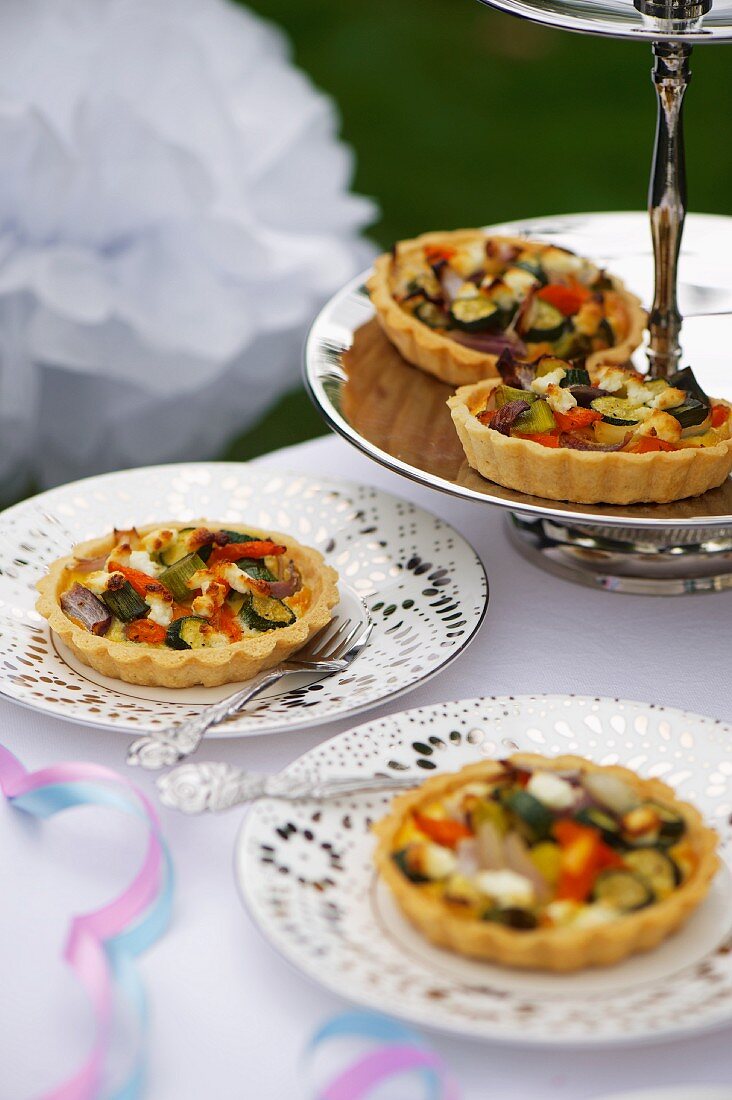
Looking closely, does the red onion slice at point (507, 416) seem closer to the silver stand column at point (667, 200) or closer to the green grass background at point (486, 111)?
the silver stand column at point (667, 200)

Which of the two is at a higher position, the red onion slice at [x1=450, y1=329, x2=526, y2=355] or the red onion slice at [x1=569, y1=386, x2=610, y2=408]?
the red onion slice at [x1=569, y1=386, x2=610, y2=408]

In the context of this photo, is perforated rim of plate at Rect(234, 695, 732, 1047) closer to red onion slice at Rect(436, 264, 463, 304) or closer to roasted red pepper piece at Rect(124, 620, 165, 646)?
roasted red pepper piece at Rect(124, 620, 165, 646)

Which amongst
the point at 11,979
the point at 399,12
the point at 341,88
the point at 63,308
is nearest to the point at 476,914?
the point at 11,979

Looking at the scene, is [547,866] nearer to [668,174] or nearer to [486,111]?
[668,174]

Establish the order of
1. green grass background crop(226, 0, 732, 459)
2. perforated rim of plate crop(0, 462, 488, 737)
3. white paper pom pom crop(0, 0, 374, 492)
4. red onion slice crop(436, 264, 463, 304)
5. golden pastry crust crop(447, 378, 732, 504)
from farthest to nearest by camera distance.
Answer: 1. green grass background crop(226, 0, 732, 459)
2. white paper pom pom crop(0, 0, 374, 492)
3. red onion slice crop(436, 264, 463, 304)
4. golden pastry crust crop(447, 378, 732, 504)
5. perforated rim of plate crop(0, 462, 488, 737)

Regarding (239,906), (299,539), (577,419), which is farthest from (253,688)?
(577,419)

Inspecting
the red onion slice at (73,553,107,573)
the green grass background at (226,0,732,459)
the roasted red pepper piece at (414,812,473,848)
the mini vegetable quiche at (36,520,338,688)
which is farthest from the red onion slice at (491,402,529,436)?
the green grass background at (226,0,732,459)

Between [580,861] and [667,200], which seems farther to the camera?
[667,200]
